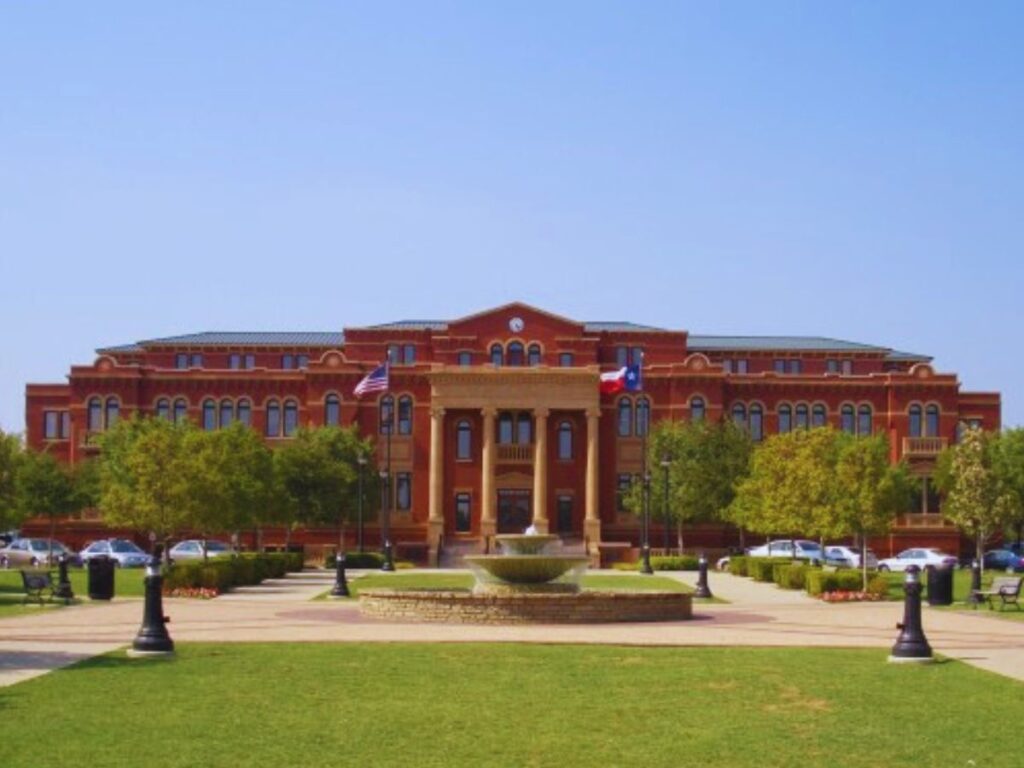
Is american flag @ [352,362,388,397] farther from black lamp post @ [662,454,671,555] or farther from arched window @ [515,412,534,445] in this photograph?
arched window @ [515,412,534,445]

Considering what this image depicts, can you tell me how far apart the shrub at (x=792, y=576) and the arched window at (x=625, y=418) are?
3569cm

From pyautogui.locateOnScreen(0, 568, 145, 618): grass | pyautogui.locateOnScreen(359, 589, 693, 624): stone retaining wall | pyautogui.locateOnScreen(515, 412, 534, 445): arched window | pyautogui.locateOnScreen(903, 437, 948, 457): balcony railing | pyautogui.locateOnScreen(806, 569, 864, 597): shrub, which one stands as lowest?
pyautogui.locateOnScreen(0, 568, 145, 618): grass

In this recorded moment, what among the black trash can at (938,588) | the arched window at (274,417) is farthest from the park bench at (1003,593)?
the arched window at (274,417)

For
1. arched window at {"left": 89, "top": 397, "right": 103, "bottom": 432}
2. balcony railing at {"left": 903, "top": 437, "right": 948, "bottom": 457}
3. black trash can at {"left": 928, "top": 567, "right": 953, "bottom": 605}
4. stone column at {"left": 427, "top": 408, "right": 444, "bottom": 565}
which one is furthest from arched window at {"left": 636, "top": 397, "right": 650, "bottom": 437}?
black trash can at {"left": 928, "top": 567, "right": 953, "bottom": 605}

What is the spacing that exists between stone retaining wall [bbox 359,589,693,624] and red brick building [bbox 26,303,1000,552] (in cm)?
5058

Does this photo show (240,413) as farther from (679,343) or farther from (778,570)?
(778,570)

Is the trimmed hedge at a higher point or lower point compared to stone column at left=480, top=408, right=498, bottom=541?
lower

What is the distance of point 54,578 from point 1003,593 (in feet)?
96.9

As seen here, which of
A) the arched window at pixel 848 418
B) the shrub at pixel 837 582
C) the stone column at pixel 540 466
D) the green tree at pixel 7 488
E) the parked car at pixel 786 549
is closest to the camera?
the green tree at pixel 7 488

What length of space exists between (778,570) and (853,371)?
149ft

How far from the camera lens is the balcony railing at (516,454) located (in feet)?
279

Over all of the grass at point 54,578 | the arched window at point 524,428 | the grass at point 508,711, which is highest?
the arched window at point 524,428

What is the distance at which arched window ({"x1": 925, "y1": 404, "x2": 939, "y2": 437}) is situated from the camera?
286 feet

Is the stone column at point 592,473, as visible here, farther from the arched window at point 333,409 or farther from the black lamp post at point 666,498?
the arched window at point 333,409
